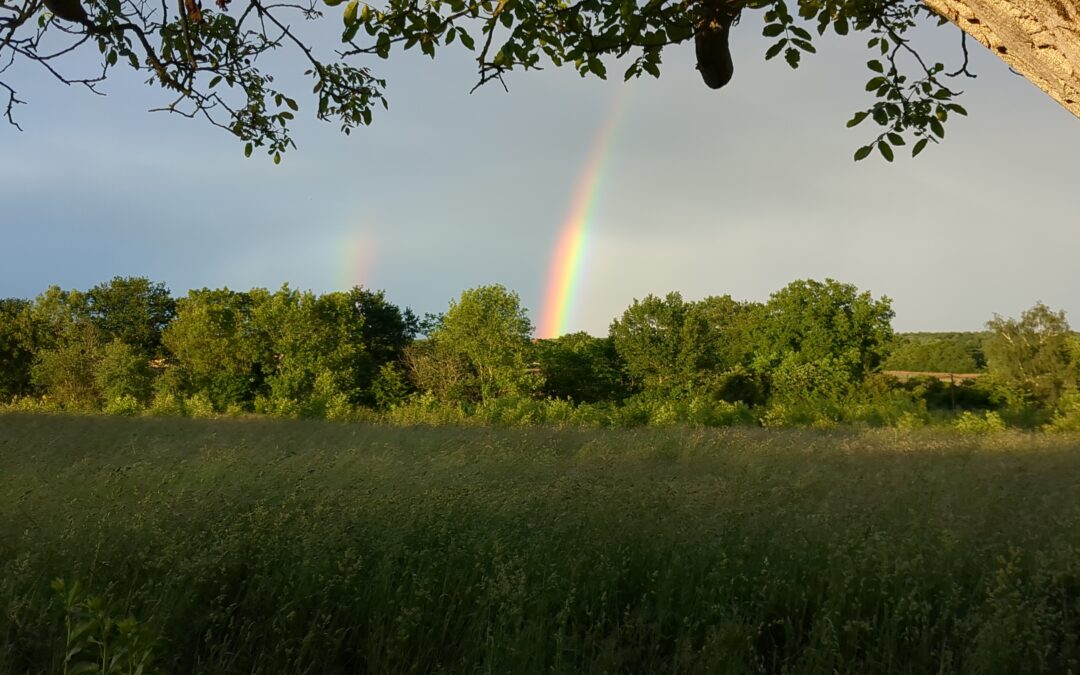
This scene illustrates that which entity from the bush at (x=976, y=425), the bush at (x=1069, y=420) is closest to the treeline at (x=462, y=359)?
the bush at (x=1069, y=420)

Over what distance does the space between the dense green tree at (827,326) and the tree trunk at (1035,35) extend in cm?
3737

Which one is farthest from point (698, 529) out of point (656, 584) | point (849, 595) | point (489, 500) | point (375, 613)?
point (375, 613)

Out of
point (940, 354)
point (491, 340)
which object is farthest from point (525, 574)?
point (940, 354)

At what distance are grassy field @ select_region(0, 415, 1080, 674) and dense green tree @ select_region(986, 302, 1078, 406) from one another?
91.8ft

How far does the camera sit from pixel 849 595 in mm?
3289

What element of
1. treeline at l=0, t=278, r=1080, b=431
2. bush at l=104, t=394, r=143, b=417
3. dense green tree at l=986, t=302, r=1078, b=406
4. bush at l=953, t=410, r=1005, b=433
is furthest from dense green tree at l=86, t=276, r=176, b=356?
dense green tree at l=986, t=302, r=1078, b=406

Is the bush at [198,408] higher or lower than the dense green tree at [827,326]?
lower

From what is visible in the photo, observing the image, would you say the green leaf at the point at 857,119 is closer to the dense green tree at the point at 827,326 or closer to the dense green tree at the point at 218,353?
the dense green tree at the point at 218,353

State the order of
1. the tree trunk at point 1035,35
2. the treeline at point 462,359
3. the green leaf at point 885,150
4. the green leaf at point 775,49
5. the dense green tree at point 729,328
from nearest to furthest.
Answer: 1. the tree trunk at point 1035,35
2. the green leaf at point 885,150
3. the green leaf at point 775,49
4. the treeline at point 462,359
5. the dense green tree at point 729,328

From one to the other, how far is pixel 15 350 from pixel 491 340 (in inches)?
1105

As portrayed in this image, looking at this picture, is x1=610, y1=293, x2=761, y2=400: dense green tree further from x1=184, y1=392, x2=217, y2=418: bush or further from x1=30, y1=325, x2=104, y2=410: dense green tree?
x1=30, y1=325, x2=104, y2=410: dense green tree

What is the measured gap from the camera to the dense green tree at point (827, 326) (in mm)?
37688

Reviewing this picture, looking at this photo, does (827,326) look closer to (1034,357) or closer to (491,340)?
(1034,357)

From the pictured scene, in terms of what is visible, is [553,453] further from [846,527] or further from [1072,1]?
[1072,1]
